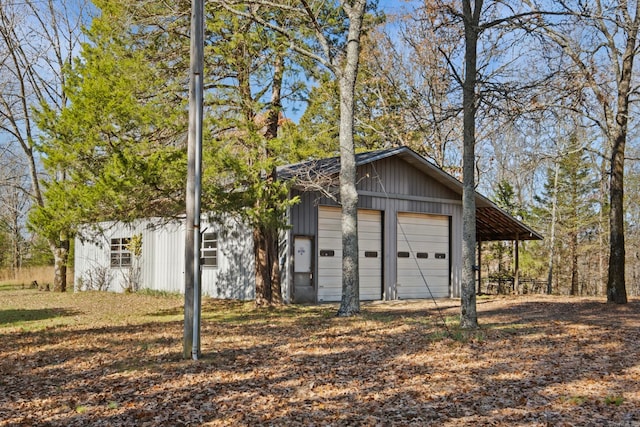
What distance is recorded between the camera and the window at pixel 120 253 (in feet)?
69.3

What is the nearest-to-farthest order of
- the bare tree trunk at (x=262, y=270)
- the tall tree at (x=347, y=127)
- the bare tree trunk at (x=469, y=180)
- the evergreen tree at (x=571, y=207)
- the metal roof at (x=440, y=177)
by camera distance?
1. the bare tree trunk at (x=469, y=180)
2. the tall tree at (x=347, y=127)
3. the bare tree trunk at (x=262, y=270)
4. the metal roof at (x=440, y=177)
5. the evergreen tree at (x=571, y=207)

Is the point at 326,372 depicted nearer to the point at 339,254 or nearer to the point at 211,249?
the point at 339,254

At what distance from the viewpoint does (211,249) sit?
703 inches

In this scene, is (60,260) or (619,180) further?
(60,260)

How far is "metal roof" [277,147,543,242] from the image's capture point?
49.1 ft

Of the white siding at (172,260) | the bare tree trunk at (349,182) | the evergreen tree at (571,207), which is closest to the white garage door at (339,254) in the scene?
the white siding at (172,260)

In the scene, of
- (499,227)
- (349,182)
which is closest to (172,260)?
(349,182)

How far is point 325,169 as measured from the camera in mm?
15258

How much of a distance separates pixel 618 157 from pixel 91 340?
42.4 feet

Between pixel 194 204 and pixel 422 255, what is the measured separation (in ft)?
40.2

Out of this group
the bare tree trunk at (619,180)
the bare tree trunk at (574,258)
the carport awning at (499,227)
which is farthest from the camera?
the bare tree trunk at (574,258)

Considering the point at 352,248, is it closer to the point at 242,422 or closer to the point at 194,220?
the point at 194,220

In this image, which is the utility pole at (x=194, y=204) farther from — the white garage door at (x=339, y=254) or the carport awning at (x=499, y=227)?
the carport awning at (x=499, y=227)

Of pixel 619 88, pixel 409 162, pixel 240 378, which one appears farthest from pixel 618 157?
pixel 240 378
